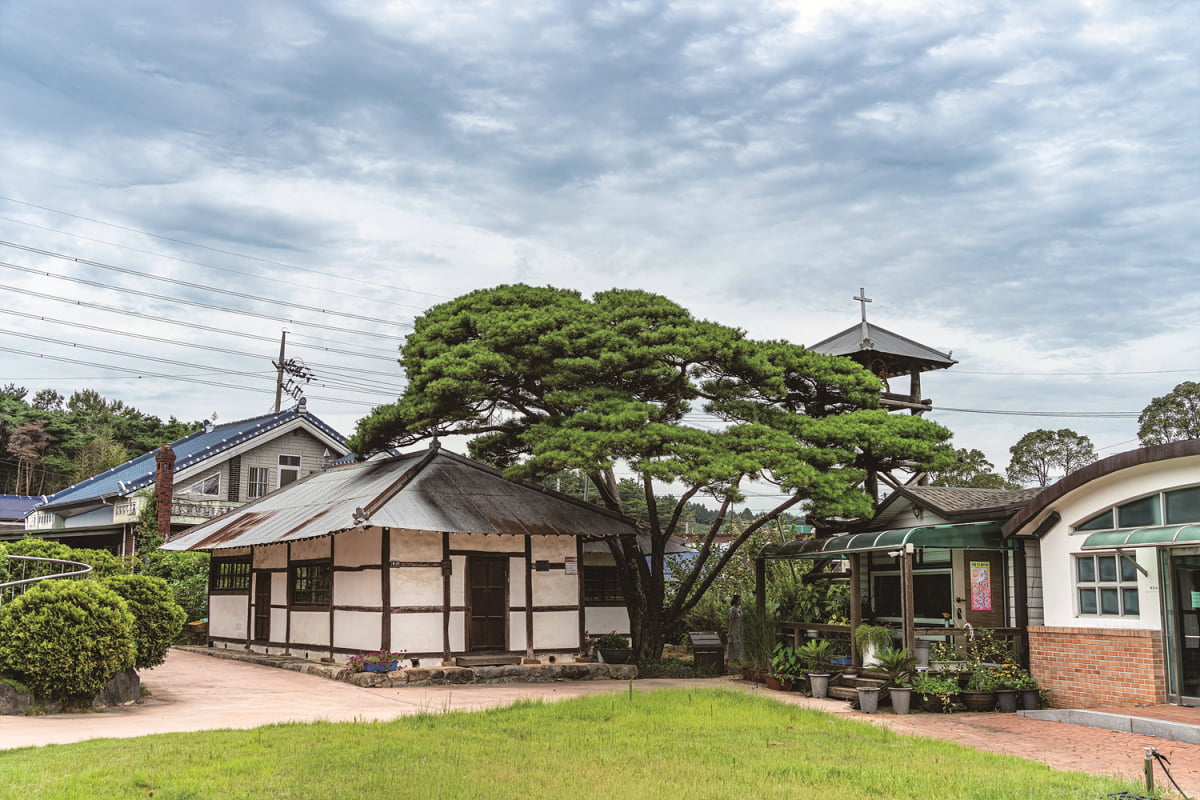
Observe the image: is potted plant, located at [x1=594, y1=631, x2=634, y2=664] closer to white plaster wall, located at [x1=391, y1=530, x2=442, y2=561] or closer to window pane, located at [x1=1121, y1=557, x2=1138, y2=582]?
white plaster wall, located at [x1=391, y1=530, x2=442, y2=561]

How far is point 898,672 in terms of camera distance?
46.8 ft

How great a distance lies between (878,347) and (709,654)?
26.9 feet

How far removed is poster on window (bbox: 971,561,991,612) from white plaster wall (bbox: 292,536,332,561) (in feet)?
37.2

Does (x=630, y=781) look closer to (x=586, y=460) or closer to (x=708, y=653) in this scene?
(x=586, y=460)

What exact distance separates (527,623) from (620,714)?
659 cm

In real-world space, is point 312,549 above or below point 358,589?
above

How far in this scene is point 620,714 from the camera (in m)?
12.3

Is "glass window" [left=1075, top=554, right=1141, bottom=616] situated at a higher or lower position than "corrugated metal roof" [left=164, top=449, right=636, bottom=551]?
lower

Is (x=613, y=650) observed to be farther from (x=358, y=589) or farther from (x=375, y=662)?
(x=358, y=589)

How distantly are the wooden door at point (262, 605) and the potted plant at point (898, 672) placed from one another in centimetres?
1329

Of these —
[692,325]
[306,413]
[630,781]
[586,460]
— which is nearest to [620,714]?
[630,781]

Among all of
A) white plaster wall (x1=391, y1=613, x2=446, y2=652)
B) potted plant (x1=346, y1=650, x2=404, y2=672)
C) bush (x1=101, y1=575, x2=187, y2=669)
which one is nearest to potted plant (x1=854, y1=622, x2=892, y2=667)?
white plaster wall (x1=391, y1=613, x2=446, y2=652)

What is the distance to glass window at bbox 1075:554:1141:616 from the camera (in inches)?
530

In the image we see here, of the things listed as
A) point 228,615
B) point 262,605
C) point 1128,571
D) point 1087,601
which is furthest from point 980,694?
point 228,615
